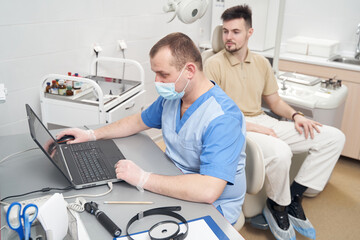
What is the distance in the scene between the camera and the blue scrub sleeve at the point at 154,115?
1.58 meters

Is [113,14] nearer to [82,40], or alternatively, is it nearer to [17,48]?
[82,40]

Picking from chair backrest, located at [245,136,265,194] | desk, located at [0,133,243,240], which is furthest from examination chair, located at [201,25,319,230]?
desk, located at [0,133,243,240]

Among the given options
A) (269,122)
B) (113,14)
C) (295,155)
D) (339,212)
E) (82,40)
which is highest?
(113,14)

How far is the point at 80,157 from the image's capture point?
135 cm

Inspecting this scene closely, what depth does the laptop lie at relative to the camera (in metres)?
1.17

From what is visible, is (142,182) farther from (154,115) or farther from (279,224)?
(279,224)

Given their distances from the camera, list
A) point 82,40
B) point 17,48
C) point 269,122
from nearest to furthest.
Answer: point 17,48
point 269,122
point 82,40

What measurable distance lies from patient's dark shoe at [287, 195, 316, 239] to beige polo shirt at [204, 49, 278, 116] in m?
0.62

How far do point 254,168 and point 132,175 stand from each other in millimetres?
592

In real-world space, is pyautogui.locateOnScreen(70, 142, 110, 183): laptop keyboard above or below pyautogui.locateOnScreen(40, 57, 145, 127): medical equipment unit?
above

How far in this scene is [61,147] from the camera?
55.9 inches

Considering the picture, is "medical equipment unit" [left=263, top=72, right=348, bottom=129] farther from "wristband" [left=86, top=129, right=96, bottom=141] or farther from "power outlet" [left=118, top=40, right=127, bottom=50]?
"wristband" [left=86, top=129, right=96, bottom=141]

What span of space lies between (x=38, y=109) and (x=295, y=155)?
70.0 inches

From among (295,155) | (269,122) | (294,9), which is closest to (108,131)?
(269,122)
